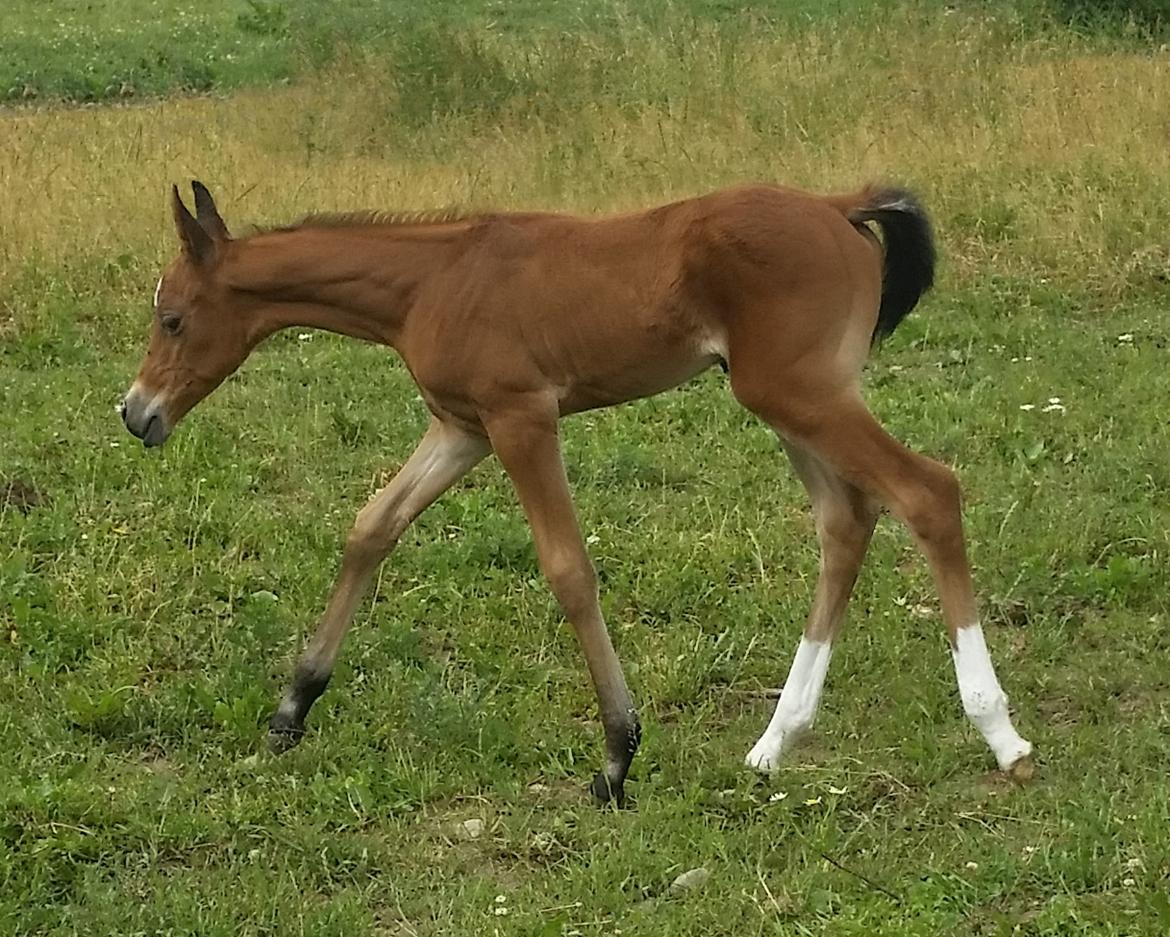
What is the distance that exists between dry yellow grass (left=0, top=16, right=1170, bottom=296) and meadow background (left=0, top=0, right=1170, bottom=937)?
44 mm

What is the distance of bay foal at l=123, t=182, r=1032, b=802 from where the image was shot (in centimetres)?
375

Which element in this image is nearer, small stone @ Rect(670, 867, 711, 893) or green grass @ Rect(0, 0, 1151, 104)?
small stone @ Rect(670, 867, 711, 893)

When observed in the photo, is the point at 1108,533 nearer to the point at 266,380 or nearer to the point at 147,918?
the point at 147,918

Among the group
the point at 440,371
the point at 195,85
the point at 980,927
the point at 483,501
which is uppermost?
the point at 440,371

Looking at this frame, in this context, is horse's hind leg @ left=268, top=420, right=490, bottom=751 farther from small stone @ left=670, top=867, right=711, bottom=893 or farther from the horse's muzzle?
small stone @ left=670, top=867, right=711, bottom=893

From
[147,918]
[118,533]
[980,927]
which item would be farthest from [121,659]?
[980,927]

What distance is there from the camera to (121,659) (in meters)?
4.59

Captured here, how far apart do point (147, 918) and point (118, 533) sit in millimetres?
2287

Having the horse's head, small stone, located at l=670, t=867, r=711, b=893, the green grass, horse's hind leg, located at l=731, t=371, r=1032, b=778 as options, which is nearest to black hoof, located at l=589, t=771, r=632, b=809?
small stone, located at l=670, t=867, r=711, b=893

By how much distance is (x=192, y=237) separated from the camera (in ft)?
13.6

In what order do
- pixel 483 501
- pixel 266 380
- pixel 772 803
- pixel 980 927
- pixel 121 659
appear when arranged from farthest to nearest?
pixel 266 380 < pixel 483 501 < pixel 121 659 < pixel 772 803 < pixel 980 927

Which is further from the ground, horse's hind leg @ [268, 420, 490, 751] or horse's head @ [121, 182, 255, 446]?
horse's head @ [121, 182, 255, 446]

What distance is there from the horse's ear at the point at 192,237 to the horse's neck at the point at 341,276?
8 centimetres

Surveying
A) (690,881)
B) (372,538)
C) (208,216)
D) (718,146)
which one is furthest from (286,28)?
(690,881)
